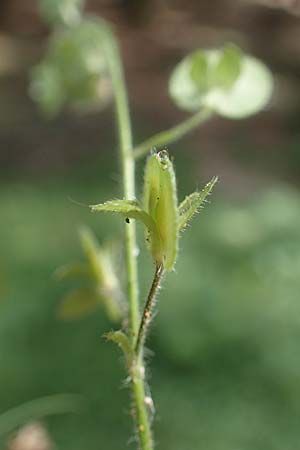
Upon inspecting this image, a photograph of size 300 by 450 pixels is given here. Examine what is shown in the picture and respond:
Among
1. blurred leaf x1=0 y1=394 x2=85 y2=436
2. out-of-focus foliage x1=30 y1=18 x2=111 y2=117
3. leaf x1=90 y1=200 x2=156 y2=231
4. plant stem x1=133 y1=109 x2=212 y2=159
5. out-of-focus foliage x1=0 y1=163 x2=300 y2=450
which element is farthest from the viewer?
out-of-focus foliage x1=0 y1=163 x2=300 y2=450

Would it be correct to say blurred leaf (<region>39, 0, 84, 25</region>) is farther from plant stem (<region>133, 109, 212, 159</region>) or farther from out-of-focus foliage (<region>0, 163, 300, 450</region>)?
out-of-focus foliage (<region>0, 163, 300, 450</region>)

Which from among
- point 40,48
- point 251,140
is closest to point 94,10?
point 40,48

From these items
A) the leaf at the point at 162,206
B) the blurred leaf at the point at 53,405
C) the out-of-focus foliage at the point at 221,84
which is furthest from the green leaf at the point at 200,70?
the blurred leaf at the point at 53,405

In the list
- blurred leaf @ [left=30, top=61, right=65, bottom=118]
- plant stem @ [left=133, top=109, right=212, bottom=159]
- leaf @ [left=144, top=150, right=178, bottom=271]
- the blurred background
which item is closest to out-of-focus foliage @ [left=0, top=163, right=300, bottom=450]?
the blurred background

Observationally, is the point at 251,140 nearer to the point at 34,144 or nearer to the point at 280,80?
the point at 280,80

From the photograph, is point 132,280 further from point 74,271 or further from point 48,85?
point 48,85

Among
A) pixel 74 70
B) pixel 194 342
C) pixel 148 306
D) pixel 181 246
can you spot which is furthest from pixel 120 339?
pixel 181 246
